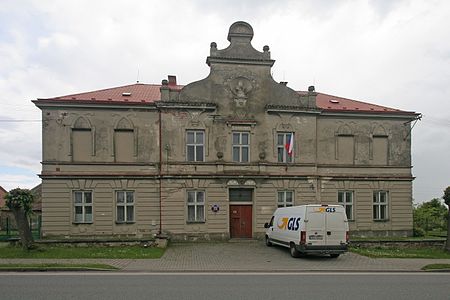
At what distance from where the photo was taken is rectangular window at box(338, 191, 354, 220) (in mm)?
28062

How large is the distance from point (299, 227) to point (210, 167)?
28.9 feet

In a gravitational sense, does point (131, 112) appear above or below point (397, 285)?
above

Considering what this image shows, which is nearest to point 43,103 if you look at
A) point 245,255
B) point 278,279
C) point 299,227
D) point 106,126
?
point 106,126

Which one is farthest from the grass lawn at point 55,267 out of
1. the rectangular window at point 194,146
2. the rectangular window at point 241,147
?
the rectangular window at point 241,147

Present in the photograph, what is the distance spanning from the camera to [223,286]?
12.0 metres

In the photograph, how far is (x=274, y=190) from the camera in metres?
26.8

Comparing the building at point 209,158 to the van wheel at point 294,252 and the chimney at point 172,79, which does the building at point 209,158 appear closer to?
the chimney at point 172,79

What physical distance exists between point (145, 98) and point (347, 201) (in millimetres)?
15235

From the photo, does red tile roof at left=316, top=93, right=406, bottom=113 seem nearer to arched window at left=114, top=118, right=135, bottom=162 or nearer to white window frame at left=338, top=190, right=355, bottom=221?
white window frame at left=338, top=190, right=355, bottom=221

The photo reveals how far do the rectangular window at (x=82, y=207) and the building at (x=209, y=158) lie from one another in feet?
0.20

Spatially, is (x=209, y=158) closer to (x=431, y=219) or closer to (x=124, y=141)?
(x=124, y=141)

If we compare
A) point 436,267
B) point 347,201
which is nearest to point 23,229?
point 436,267

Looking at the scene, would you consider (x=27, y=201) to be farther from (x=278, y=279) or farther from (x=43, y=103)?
(x=278, y=279)

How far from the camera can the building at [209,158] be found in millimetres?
25547
